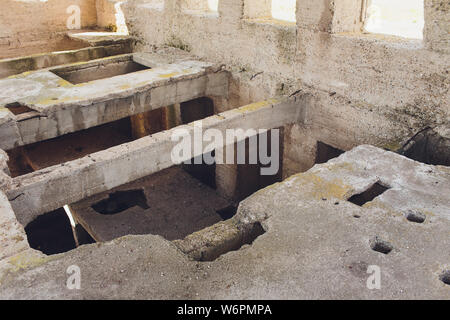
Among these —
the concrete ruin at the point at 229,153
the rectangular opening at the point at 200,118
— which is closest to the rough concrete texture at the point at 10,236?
the concrete ruin at the point at 229,153

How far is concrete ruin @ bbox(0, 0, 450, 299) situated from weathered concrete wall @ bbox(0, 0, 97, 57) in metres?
0.03

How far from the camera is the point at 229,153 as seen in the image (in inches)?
298

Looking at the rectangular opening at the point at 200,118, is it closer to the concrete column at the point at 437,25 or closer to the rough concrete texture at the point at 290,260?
the concrete column at the point at 437,25

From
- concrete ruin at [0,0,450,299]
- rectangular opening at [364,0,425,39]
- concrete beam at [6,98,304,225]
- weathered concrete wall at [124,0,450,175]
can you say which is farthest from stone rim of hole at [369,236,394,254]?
rectangular opening at [364,0,425,39]

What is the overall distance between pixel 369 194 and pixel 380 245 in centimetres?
117

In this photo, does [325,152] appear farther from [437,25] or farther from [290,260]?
[290,260]

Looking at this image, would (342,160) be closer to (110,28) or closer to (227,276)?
(227,276)

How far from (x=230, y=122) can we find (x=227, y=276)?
3022mm

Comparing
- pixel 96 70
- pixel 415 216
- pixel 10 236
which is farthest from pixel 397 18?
pixel 10 236

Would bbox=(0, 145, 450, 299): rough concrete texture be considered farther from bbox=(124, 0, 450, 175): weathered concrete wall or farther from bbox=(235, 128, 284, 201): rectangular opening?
bbox=(235, 128, 284, 201): rectangular opening

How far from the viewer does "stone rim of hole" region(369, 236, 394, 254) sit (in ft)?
9.24

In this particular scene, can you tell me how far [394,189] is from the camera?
11.4 feet

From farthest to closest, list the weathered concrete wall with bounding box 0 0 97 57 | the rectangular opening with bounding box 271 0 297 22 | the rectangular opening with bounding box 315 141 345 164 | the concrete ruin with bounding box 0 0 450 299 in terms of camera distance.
→ the rectangular opening with bounding box 271 0 297 22
the weathered concrete wall with bounding box 0 0 97 57
the rectangular opening with bounding box 315 141 345 164
the concrete ruin with bounding box 0 0 450 299
